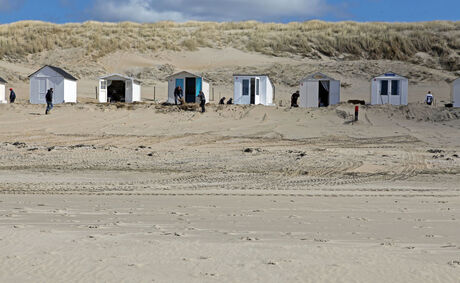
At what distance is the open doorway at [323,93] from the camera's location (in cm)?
3278

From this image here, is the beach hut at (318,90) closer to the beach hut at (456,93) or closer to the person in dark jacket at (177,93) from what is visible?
the beach hut at (456,93)

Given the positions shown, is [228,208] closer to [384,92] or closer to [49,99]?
[49,99]

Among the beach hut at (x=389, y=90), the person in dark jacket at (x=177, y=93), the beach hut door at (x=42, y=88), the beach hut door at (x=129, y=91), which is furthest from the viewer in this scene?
the beach hut door at (x=129, y=91)

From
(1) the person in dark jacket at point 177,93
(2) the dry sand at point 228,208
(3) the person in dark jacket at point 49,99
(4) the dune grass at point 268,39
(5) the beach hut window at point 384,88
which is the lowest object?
(2) the dry sand at point 228,208

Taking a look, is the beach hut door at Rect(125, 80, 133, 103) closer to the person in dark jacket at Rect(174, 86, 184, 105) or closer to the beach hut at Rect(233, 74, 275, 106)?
the person in dark jacket at Rect(174, 86, 184, 105)

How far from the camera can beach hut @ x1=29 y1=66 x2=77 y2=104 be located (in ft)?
105

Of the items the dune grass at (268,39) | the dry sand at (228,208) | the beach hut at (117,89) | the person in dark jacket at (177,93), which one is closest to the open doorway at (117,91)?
the beach hut at (117,89)

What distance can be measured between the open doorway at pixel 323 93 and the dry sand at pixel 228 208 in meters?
10.6

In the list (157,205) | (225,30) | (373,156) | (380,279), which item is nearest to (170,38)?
(225,30)

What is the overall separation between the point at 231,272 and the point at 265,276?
0.27 m

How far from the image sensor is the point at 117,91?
3534 centimetres

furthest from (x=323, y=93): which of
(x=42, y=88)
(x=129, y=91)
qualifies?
(x=42, y=88)

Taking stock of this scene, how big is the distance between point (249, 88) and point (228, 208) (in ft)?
84.2

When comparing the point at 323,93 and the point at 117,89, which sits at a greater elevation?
the point at 117,89
